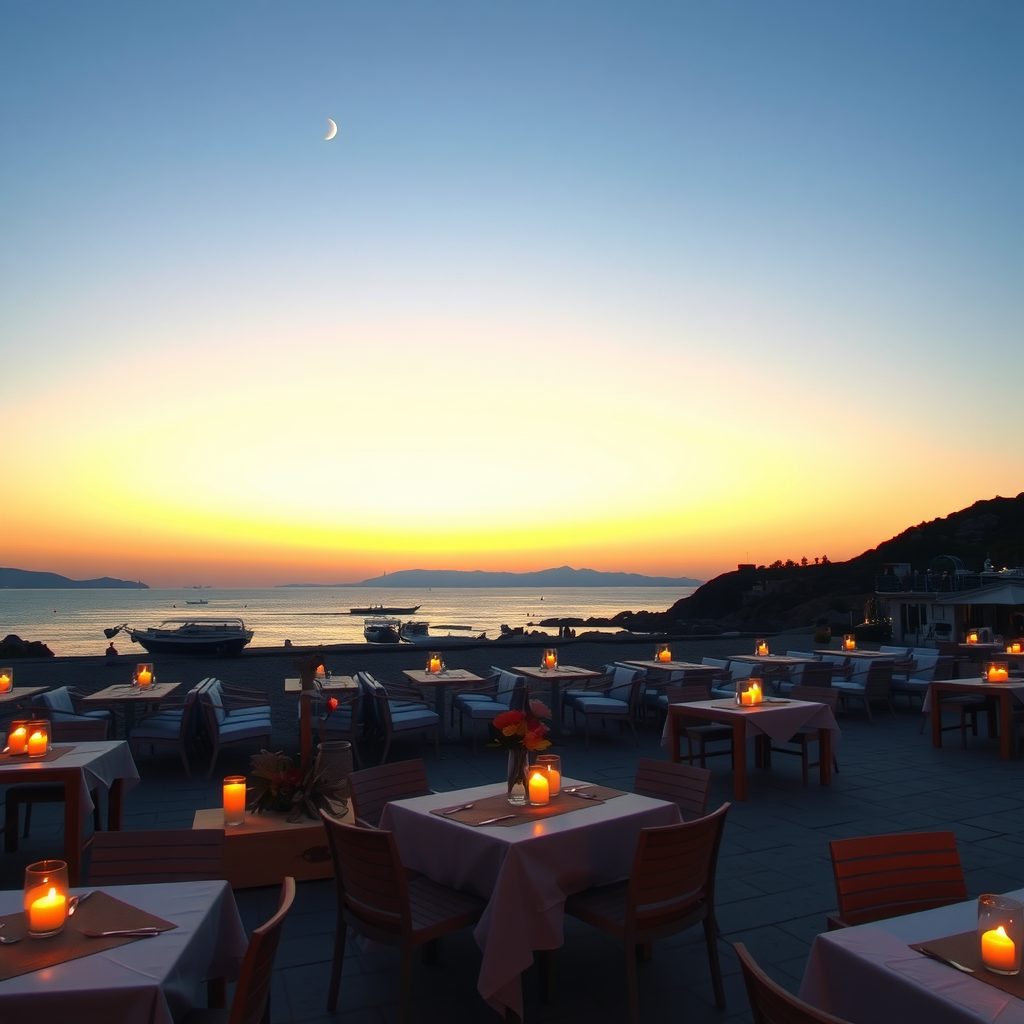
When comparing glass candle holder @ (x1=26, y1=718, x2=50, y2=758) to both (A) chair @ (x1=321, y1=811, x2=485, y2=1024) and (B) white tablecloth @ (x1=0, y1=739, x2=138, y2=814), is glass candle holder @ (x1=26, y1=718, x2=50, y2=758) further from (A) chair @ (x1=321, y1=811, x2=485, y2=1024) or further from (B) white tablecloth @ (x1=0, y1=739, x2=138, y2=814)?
(A) chair @ (x1=321, y1=811, x2=485, y2=1024)

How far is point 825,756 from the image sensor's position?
6863 mm

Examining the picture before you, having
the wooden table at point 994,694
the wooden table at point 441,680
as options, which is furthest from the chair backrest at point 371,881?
the wooden table at point 994,694

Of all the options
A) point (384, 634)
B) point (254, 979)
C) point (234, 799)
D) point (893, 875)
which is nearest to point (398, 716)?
point (234, 799)

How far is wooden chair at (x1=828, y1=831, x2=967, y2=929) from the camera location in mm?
2639

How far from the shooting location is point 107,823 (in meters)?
5.38

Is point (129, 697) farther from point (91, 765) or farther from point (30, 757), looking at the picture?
point (91, 765)

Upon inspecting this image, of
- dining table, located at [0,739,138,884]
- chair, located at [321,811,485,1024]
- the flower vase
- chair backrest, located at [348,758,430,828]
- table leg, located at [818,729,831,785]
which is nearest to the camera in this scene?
chair, located at [321,811,485,1024]

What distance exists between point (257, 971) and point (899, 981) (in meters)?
1.63

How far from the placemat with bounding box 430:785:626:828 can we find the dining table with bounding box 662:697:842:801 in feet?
9.92

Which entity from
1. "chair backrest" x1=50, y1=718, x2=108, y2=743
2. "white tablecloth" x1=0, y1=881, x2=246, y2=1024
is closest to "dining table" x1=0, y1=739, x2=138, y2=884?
"chair backrest" x1=50, y1=718, x2=108, y2=743

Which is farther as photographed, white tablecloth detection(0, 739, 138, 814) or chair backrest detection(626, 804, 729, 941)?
white tablecloth detection(0, 739, 138, 814)

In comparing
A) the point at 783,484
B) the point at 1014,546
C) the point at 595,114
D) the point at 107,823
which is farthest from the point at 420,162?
the point at 1014,546

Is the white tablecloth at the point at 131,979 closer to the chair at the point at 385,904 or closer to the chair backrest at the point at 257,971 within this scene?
the chair backrest at the point at 257,971

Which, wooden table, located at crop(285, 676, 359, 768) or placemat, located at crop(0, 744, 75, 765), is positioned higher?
placemat, located at crop(0, 744, 75, 765)
